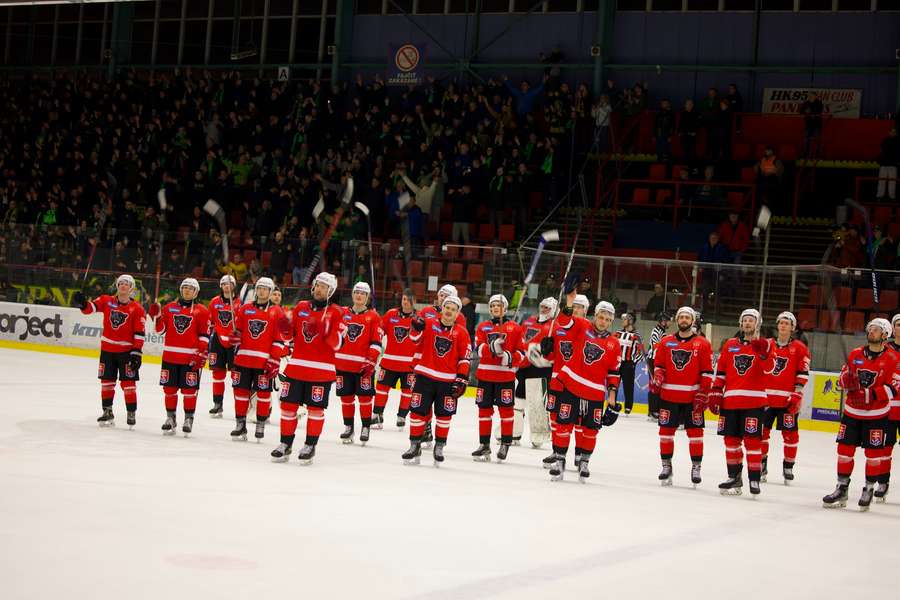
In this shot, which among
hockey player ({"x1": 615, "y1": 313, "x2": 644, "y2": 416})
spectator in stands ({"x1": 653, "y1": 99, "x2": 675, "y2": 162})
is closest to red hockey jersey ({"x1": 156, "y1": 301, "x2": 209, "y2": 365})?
hockey player ({"x1": 615, "y1": 313, "x2": 644, "y2": 416})

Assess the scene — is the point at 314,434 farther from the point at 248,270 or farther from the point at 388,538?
the point at 248,270

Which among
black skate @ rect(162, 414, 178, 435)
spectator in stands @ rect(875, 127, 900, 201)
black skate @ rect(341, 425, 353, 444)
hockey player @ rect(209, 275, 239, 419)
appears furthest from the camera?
spectator in stands @ rect(875, 127, 900, 201)

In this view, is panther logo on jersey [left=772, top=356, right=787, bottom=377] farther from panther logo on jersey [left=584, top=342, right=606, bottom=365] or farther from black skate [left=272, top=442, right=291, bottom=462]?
black skate [left=272, top=442, right=291, bottom=462]

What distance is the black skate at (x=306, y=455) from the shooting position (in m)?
11.7

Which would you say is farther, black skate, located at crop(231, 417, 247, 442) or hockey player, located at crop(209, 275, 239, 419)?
hockey player, located at crop(209, 275, 239, 419)

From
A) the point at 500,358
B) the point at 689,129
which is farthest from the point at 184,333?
the point at 689,129

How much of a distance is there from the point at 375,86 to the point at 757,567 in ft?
71.3

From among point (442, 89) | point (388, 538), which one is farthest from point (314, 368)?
point (442, 89)

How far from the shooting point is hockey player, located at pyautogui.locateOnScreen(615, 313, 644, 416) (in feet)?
64.3

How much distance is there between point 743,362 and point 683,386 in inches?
27.3

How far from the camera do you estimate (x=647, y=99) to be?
28234mm

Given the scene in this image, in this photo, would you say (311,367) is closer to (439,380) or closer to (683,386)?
(439,380)

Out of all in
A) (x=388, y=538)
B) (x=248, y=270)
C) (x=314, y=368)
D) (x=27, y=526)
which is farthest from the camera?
(x=248, y=270)

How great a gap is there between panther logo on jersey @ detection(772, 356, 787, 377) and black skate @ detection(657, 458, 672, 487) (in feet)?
4.76
